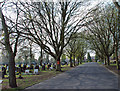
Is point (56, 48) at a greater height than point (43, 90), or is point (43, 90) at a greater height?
point (56, 48)

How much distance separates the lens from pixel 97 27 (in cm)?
3316

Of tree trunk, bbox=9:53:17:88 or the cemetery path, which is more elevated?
tree trunk, bbox=9:53:17:88

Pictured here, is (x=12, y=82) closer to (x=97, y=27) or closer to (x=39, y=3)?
(x=39, y=3)

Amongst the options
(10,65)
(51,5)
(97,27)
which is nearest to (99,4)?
(51,5)

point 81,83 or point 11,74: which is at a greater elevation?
point 11,74

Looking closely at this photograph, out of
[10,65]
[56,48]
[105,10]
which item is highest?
[105,10]

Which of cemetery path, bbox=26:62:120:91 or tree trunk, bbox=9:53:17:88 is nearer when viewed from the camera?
cemetery path, bbox=26:62:120:91

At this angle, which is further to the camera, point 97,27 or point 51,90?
point 97,27

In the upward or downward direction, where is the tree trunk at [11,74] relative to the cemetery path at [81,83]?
upward

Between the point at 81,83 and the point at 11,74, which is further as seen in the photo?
the point at 81,83

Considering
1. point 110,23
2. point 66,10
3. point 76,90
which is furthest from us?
point 110,23

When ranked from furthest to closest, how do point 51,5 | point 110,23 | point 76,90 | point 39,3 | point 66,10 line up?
1. point 110,23
2. point 66,10
3. point 51,5
4. point 39,3
5. point 76,90

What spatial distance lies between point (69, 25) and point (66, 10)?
275 centimetres

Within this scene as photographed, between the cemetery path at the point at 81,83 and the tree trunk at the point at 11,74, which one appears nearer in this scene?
the cemetery path at the point at 81,83
